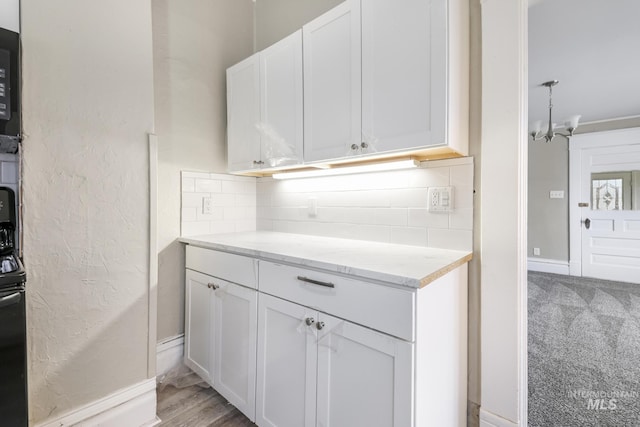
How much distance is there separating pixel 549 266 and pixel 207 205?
5.59 m

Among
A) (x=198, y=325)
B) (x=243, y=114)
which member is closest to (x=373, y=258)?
(x=198, y=325)

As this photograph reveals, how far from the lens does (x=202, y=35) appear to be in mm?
2027

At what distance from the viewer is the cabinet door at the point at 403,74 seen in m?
1.11

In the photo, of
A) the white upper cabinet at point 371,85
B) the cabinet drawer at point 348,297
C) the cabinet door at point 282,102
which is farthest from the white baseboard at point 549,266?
the cabinet drawer at point 348,297

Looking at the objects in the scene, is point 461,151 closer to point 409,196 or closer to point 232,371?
point 409,196

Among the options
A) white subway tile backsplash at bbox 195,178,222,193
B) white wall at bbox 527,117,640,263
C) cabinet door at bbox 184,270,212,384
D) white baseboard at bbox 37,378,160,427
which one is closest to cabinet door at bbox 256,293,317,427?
cabinet door at bbox 184,270,212,384

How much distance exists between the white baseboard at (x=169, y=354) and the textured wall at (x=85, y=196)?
39 centimetres

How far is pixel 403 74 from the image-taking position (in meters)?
1.19

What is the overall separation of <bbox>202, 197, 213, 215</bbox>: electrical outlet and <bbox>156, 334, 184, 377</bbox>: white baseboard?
0.86 m

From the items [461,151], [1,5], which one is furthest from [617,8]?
[1,5]

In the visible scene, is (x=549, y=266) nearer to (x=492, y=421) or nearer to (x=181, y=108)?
(x=492, y=421)

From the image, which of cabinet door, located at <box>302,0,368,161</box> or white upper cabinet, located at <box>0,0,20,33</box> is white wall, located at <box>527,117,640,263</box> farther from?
white upper cabinet, located at <box>0,0,20,33</box>

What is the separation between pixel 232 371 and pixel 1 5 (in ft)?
5.96

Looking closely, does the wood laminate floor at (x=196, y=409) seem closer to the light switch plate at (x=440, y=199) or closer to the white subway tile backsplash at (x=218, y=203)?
the white subway tile backsplash at (x=218, y=203)
